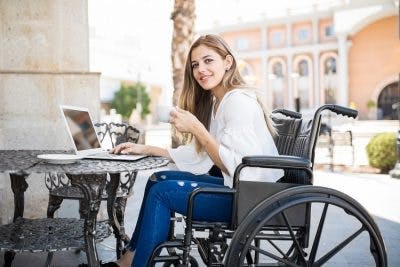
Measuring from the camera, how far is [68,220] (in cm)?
291

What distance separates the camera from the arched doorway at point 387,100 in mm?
33938

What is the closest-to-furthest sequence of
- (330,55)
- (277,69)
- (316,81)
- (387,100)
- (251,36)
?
(387,100)
(330,55)
(316,81)
(277,69)
(251,36)

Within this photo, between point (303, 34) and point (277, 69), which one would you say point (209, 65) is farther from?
point (277, 69)


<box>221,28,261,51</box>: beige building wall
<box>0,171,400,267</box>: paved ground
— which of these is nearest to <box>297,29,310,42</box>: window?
<box>221,28,261,51</box>: beige building wall

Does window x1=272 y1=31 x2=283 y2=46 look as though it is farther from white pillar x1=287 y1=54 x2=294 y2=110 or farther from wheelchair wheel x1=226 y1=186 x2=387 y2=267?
wheelchair wheel x1=226 y1=186 x2=387 y2=267

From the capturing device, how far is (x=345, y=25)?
111ft

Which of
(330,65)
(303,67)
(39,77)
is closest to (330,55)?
(330,65)

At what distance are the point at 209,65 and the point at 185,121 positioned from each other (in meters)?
0.34

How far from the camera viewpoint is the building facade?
33.6 m

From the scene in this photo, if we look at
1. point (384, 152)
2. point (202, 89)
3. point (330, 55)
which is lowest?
point (384, 152)

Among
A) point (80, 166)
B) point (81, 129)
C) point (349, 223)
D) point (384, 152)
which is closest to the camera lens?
point (80, 166)

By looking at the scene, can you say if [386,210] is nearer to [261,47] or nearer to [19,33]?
[19,33]

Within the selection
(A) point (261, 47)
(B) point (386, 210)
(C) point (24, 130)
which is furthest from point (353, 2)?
(C) point (24, 130)

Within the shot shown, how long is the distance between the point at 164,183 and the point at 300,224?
24.0 inches
